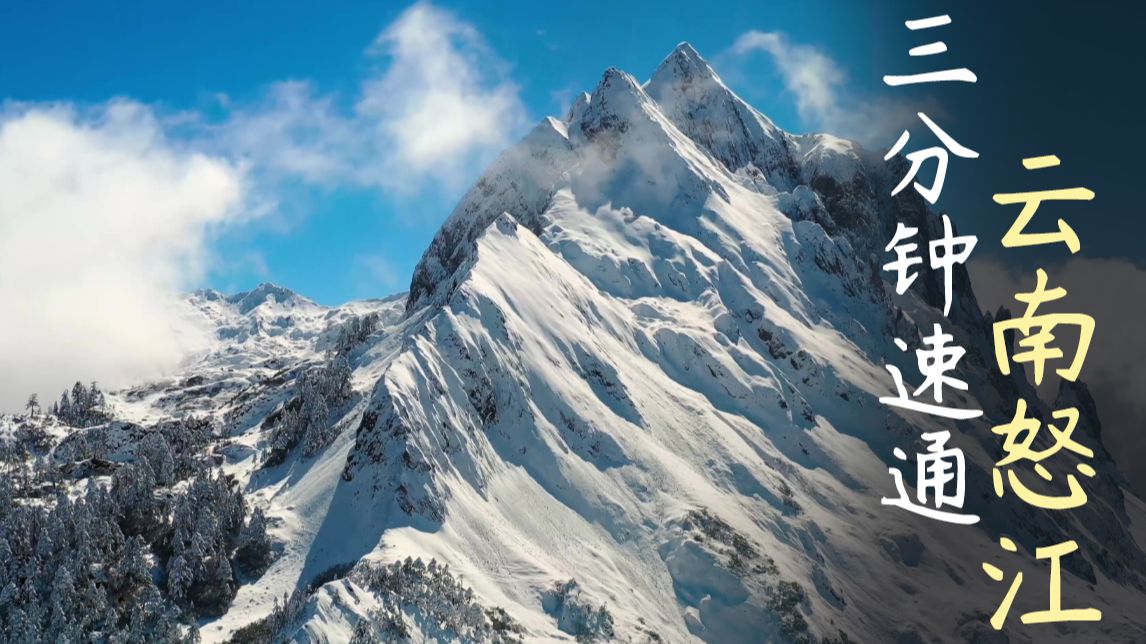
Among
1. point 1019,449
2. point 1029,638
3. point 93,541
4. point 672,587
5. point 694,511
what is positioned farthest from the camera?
point 1029,638

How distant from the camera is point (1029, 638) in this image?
19225 centimetres

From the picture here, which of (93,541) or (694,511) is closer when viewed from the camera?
(93,541)

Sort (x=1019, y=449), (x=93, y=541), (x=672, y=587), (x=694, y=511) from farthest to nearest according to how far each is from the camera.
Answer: (x=694, y=511) → (x=672, y=587) → (x=93, y=541) → (x=1019, y=449)

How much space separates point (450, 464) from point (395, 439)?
10.5 meters

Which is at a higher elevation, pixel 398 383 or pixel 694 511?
pixel 398 383

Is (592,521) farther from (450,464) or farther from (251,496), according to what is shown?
(251,496)

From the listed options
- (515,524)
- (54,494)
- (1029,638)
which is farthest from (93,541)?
(1029,638)

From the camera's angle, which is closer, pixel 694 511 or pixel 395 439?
pixel 395 439

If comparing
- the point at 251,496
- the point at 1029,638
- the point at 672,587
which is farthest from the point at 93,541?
the point at 1029,638

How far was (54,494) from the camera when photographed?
640ft

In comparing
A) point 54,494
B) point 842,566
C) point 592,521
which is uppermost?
point 54,494

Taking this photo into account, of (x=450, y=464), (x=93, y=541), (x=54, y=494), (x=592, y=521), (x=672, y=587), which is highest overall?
(x=54, y=494)

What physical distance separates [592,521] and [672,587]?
59.3ft

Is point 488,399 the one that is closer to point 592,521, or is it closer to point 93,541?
point 592,521
